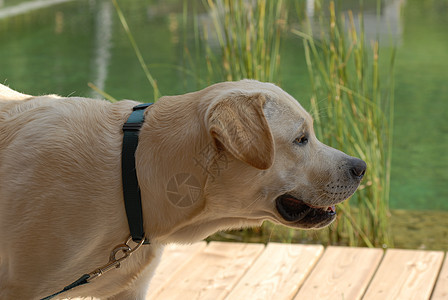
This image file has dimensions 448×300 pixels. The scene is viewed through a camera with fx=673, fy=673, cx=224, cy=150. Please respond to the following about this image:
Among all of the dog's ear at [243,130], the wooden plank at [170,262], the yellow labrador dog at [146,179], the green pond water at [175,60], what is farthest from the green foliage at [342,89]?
the dog's ear at [243,130]

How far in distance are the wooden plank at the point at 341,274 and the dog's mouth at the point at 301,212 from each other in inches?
30.5

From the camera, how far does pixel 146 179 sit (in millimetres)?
2115

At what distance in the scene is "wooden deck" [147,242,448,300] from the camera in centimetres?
299

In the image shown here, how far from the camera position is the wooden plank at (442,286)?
2918mm

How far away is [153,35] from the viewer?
10.3 m

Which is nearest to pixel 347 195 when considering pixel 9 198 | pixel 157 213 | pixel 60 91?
pixel 157 213

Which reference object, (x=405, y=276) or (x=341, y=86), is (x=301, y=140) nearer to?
(x=405, y=276)

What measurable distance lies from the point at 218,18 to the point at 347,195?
219cm

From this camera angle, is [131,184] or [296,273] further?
[296,273]

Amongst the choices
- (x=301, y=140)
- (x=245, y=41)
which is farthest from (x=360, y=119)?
(x=301, y=140)

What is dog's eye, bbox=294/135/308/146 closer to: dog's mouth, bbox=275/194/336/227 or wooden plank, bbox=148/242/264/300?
dog's mouth, bbox=275/194/336/227

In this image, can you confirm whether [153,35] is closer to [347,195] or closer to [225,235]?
[225,235]

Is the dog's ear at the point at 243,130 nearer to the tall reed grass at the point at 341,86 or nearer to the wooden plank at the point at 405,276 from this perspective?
the wooden plank at the point at 405,276

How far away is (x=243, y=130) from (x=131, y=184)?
1.32 feet
